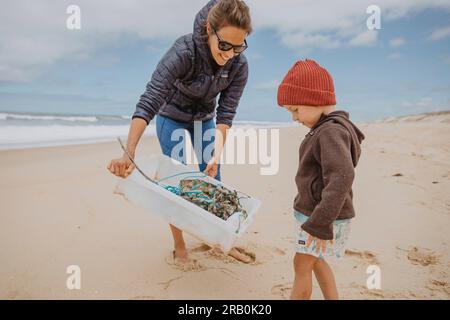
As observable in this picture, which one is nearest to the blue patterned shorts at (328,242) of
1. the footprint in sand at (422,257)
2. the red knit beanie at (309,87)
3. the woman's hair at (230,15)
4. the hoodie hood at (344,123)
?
the hoodie hood at (344,123)

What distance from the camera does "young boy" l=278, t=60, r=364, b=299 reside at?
1.73 metres

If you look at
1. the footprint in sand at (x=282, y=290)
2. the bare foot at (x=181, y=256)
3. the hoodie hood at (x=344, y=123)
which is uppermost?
the hoodie hood at (x=344, y=123)

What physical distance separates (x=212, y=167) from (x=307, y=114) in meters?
1.08

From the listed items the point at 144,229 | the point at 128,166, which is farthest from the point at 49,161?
the point at 128,166

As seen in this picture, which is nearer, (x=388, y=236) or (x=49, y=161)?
(x=388, y=236)

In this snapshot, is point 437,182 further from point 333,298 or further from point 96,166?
point 96,166

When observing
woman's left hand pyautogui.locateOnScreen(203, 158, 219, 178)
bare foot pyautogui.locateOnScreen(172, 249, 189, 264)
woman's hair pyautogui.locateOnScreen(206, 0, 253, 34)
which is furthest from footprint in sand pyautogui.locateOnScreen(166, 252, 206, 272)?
woman's hair pyautogui.locateOnScreen(206, 0, 253, 34)

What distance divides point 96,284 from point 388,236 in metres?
2.45

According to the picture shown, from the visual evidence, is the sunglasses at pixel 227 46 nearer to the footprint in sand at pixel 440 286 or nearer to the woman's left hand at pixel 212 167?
the woman's left hand at pixel 212 167

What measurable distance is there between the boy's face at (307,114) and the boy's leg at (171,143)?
106 centimetres

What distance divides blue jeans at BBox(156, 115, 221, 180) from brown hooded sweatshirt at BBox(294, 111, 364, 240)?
1.13 metres

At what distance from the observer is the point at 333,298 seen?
2.10 metres

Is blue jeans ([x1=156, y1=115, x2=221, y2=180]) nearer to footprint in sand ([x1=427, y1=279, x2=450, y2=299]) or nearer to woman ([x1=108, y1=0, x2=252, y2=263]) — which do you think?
woman ([x1=108, y1=0, x2=252, y2=263])

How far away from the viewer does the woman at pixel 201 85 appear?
2295mm
